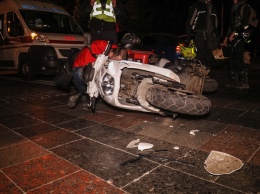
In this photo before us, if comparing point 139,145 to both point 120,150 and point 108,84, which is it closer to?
point 120,150

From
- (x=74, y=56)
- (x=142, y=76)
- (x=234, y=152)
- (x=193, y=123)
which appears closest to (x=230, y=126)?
(x=193, y=123)

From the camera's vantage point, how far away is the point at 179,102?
300 centimetres

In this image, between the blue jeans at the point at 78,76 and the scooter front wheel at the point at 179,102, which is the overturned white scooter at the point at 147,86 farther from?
the blue jeans at the point at 78,76

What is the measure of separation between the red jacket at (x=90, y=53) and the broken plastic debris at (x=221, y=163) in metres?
2.17

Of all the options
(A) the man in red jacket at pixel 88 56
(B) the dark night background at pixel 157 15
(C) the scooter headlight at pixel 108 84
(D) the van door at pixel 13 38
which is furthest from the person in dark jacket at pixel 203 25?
(B) the dark night background at pixel 157 15

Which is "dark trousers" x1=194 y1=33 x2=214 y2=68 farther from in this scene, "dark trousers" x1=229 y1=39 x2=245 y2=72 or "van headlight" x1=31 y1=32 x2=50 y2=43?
"van headlight" x1=31 y1=32 x2=50 y2=43

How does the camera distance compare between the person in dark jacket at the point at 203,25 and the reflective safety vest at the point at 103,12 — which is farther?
the person in dark jacket at the point at 203,25

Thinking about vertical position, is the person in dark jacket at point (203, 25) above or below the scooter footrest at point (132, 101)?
above

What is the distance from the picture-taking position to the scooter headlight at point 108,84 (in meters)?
3.49

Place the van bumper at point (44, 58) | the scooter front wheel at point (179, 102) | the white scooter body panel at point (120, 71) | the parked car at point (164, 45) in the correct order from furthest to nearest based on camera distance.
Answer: the parked car at point (164, 45) < the van bumper at point (44, 58) < the white scooter body panel at point (120, 71) < the scooter front wheel at point (179, 102)

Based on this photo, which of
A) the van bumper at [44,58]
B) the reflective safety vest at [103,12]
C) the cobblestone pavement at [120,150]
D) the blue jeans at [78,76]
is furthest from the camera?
the van bumper at [44,58]

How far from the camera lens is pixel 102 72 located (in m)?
3.57

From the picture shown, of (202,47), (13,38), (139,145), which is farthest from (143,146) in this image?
(13,38)

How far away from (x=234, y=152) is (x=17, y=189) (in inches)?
83.1
